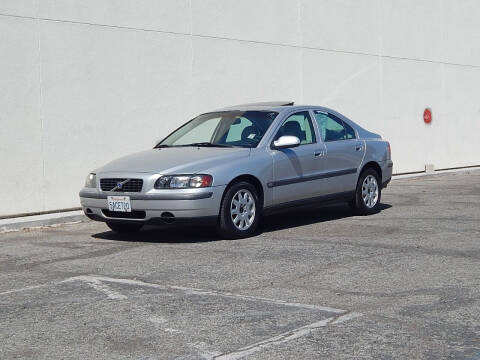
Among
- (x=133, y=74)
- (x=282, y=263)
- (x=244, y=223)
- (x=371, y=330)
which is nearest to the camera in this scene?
(x=371, y=330)

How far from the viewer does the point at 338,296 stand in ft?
21.5

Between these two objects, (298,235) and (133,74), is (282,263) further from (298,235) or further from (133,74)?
(133,74)

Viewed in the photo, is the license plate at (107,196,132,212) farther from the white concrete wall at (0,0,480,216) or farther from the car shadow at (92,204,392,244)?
the white concrete wall at (0,0,480,216)

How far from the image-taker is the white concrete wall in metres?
12.6

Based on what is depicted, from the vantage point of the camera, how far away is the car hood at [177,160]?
947cm

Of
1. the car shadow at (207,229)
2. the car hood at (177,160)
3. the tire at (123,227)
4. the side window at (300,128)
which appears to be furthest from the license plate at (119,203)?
the side window at (300,128)

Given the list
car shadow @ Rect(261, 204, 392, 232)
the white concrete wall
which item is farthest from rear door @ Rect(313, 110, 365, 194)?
the white concrete wall

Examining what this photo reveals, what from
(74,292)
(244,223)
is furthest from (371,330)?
(244,223)

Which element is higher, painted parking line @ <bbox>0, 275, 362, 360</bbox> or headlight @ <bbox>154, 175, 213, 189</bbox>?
headlight @ <bbox>154, 175, 213, 189</bbox>

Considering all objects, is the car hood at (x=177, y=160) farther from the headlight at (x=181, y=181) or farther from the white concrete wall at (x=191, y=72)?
the white concrete wall at (x=191, y=72)

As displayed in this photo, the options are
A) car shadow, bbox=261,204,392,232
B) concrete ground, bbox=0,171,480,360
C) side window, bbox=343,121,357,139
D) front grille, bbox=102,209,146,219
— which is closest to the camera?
concrete ground, bbox=0,171,480,360

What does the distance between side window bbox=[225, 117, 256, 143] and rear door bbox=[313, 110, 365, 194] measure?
1010 mm

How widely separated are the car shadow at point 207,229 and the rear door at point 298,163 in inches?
9.9

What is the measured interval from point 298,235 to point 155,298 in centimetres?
364
